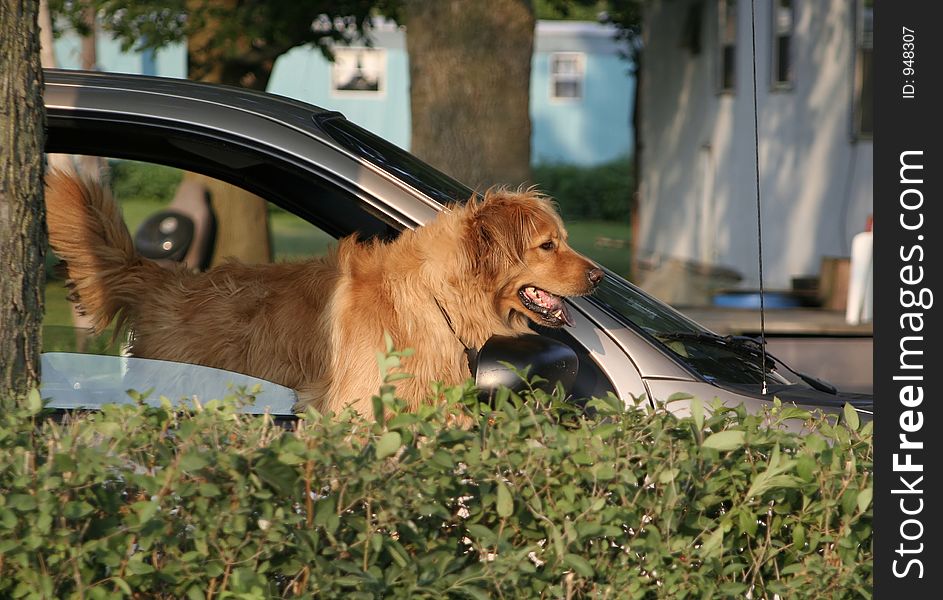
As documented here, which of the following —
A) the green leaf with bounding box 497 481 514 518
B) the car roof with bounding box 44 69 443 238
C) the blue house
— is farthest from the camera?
the blue house

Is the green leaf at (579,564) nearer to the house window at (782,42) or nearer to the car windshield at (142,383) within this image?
the car windshield at (142,383)

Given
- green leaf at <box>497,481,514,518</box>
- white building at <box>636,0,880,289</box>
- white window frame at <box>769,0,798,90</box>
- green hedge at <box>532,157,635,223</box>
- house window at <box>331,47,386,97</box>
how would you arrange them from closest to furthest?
1. green leaf at <box>497,481,514,518</box>
2. white building at <box>636,0,880,289</box>
3. white window frame at <box>769,0,798,90</box>
4. house window at <box>331,47,386,97</box>
5. green hedge at <box>532,157,635,223</box>

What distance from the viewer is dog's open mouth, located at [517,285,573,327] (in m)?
4.21

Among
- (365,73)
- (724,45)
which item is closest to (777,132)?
(724,45)

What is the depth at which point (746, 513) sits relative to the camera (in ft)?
9.70

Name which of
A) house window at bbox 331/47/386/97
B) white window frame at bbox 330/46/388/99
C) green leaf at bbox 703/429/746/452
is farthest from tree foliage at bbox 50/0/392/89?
white window frame at bbox 330/46/388/99

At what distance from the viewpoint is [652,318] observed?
14.3 feet

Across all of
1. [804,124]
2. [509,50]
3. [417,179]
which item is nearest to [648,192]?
[804,124]

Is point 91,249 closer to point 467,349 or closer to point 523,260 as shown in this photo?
point 467,349

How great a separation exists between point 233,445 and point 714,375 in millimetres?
1832

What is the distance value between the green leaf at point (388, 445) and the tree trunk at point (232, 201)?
74.4 inches

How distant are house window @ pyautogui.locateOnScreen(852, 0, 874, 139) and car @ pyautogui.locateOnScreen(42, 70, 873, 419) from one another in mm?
15196

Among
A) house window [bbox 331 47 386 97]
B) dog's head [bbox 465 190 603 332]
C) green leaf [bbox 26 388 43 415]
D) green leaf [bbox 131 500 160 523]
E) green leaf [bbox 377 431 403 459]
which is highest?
house window [bbox 331 47 386 97]

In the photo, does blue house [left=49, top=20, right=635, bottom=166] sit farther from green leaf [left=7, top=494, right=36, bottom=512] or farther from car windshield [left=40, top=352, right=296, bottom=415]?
green leaf [left=7, top=494, right=36, bottom=512]
